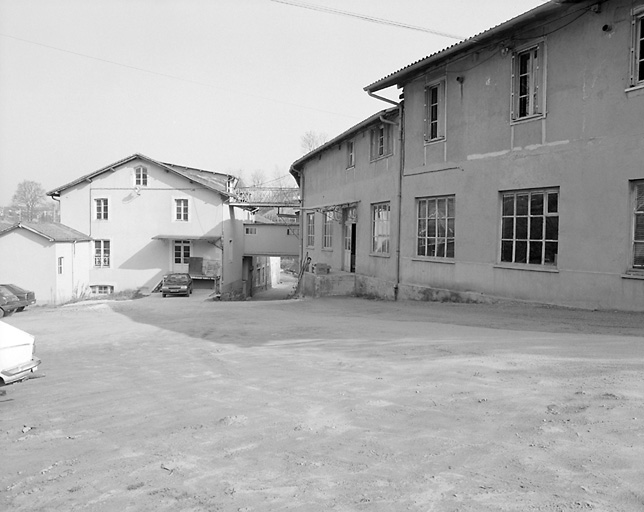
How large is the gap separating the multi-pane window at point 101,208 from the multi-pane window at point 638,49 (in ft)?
105

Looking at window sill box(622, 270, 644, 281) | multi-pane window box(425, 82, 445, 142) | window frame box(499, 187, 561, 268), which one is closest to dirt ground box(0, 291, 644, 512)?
window sill box(622, 270, 644, 281)

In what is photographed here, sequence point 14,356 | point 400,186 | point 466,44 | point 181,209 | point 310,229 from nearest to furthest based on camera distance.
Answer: point 14,356 → point 466,44 → point 400,186 → point 310,229 → point 181,209

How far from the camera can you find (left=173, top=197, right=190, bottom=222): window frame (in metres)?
34.6

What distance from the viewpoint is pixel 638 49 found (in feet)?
31.6

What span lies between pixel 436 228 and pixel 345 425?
10.6 meters

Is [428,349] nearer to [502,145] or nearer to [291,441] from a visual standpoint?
[291,441]

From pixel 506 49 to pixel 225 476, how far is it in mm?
11390

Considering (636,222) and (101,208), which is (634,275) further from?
(101,208)

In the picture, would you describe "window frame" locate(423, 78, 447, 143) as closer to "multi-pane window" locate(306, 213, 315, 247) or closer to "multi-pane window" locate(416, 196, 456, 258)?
"multi-pane window" locate(416, 196, 456, 258)

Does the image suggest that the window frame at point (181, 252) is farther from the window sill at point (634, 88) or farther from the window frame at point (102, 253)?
the window sill at point (634, 88)

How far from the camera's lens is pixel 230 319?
44.0 ft

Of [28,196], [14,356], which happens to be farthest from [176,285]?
[28,196]

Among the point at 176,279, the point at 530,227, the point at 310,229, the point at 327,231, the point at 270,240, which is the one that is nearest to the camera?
the point at 530,227

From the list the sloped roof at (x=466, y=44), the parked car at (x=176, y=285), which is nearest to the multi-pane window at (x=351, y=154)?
the sloped roof at (x=466, y=44)
